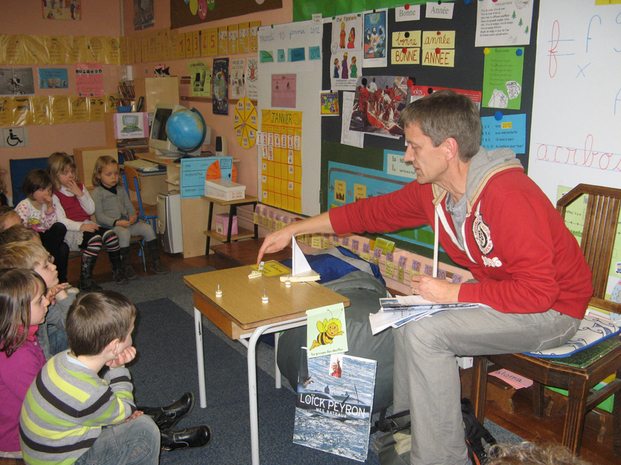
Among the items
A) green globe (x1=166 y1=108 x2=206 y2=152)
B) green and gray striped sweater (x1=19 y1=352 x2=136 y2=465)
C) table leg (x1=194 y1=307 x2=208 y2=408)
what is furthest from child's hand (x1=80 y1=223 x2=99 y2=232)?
green and gray striped sweater (x1=19 y1=352 x2=136 y2=465)

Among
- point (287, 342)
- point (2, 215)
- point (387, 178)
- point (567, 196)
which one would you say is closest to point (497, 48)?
point (567, 196)

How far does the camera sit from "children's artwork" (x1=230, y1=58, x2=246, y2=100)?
438cm

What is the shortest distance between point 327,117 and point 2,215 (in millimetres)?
1982

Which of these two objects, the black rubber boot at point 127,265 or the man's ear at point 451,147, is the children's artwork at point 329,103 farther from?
the black rubber boot at point 127,265

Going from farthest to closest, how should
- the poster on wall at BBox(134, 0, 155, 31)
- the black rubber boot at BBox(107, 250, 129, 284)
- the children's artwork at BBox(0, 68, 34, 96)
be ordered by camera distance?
the children's artwork at BBox(0, 68, 34, 96)
the poster on wall at BBox(134, 0, 155, 31)
the black rubber boot at BBox(107, 250, 129, 284)

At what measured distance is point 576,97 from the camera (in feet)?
6.74

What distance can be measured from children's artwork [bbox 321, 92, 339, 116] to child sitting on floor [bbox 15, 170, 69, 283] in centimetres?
193

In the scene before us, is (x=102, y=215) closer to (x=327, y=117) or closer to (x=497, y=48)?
(x=327, y=117)

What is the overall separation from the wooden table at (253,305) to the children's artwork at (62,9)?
5619 mm

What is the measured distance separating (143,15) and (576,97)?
5401 millimetres

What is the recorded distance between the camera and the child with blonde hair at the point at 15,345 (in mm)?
1645

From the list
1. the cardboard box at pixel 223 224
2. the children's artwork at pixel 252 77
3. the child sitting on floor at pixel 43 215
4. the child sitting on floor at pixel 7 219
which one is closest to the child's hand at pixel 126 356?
the child sitting on floor at pixel 7 219

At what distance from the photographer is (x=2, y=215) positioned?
2838 millimetres

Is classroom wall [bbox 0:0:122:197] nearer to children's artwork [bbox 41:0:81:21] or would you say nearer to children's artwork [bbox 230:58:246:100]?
children's artwork [bbox 41:0:81:21]
